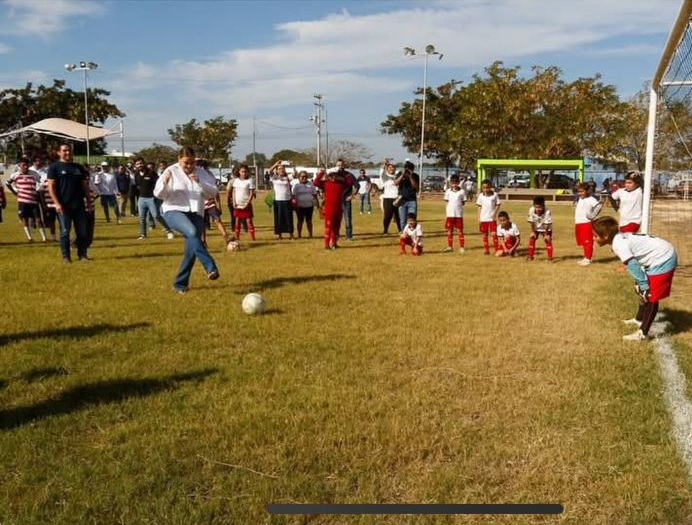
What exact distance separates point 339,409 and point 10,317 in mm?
4585

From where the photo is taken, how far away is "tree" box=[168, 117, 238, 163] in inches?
2672

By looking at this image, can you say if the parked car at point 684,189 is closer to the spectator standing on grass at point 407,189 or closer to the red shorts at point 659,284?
the spectator standing on grass at point 407,189

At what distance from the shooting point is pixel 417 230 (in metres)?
13.1

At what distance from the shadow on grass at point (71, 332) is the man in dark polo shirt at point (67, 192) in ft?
16.3

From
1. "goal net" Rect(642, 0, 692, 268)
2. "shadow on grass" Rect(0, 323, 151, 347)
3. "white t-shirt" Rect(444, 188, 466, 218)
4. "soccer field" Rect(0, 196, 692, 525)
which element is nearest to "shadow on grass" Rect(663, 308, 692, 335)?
"soccer field" Rect(0, 196, 692, 525)

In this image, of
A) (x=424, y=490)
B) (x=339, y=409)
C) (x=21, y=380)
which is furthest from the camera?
(x=21, y=380)

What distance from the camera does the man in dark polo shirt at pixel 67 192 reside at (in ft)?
35.1

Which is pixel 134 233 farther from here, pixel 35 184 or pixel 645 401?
pixel 645 401

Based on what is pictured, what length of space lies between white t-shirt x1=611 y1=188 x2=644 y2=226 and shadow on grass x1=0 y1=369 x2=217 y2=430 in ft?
29.0

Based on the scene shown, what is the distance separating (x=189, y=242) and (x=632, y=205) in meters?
7.76

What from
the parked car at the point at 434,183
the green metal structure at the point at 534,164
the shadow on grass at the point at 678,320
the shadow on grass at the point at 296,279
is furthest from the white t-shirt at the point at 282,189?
the parked car at the point at 434,183

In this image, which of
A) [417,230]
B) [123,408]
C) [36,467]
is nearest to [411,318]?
[123,408]

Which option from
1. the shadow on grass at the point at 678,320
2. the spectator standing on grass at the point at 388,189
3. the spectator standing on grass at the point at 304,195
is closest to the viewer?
the shadow on grass at the point at 678,320

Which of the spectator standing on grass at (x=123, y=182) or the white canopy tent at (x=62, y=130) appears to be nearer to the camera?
the spectator standing on grass at (x=123, y=182)
